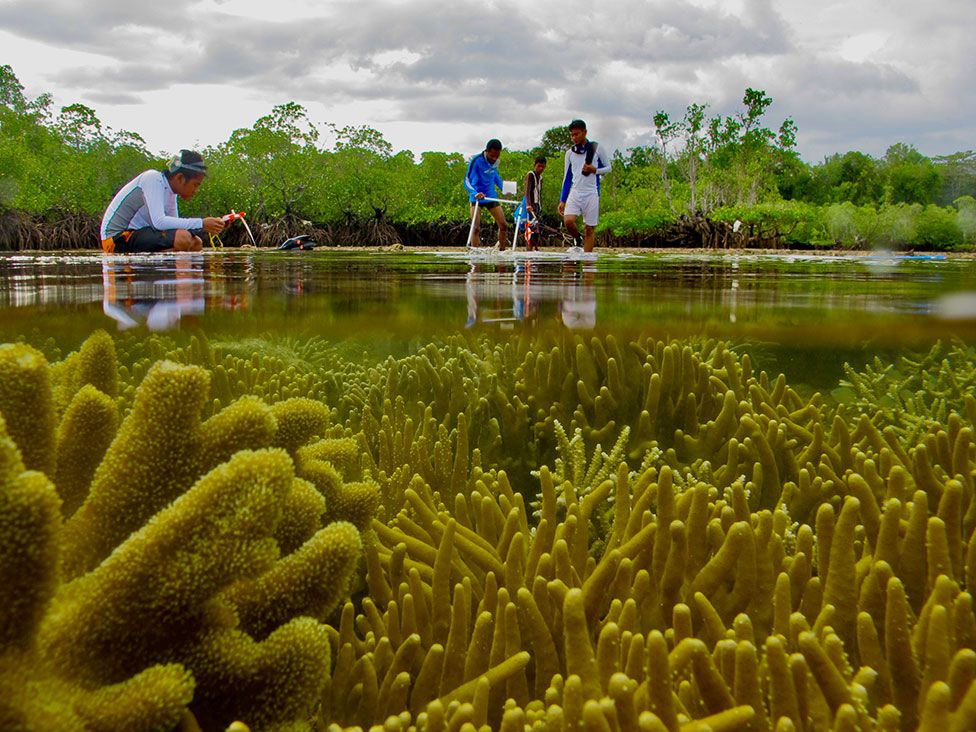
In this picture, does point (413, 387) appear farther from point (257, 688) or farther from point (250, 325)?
point (257, 688)

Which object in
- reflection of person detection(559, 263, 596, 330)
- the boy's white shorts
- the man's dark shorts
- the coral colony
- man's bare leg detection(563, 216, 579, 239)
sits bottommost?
the coral colony

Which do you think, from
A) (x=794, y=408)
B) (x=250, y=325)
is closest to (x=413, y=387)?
(x=794, y=408)

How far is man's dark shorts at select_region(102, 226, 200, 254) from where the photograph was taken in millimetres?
9492

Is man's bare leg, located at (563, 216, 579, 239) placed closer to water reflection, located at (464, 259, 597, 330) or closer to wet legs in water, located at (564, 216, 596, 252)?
wet legs in water, located at (564, 216, 596, 252)

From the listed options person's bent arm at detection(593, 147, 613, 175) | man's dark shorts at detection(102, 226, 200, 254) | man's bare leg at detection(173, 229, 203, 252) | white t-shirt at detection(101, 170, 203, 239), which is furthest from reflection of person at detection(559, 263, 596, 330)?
person's bent arm at detection(593, 147, 613, 175)

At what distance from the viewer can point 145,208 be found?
9.42 metres

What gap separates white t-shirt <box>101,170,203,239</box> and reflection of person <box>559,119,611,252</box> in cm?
844

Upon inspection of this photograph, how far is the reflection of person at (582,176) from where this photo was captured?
15.3 m

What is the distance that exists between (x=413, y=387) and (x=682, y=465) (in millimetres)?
1908

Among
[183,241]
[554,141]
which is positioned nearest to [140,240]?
[183,241]

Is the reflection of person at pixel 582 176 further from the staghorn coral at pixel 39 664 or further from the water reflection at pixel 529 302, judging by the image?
the staghorn coral at pixel 39 664

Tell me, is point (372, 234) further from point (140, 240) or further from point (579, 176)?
point (140, 240)

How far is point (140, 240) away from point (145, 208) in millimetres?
434

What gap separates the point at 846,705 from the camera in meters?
1.27
